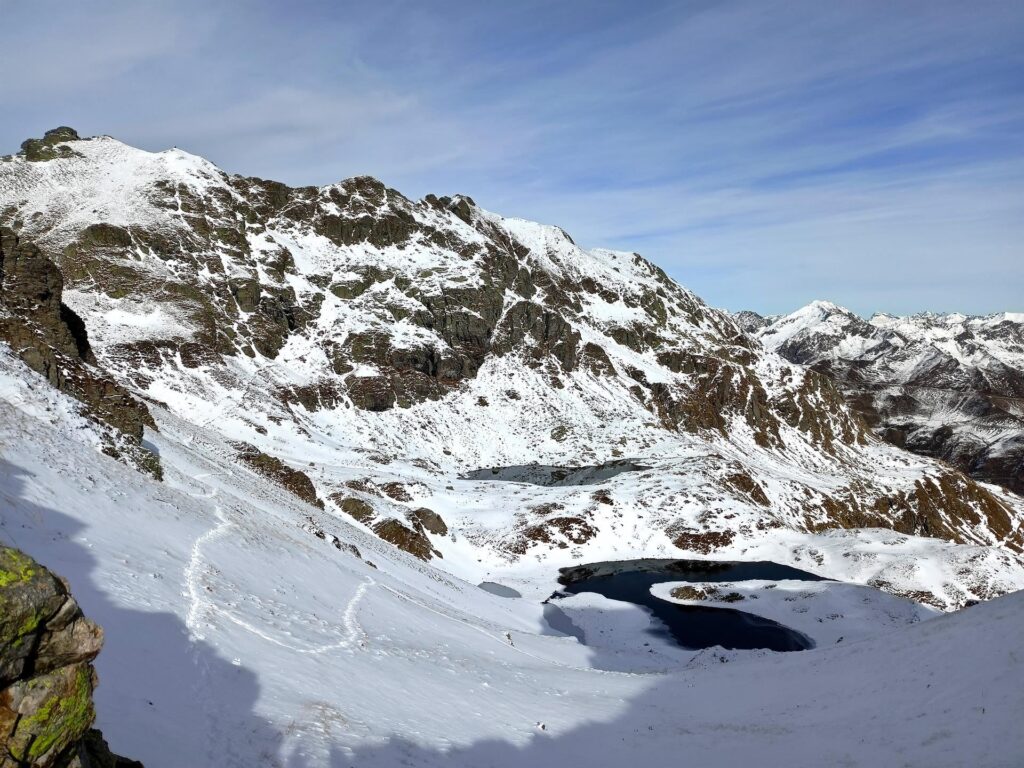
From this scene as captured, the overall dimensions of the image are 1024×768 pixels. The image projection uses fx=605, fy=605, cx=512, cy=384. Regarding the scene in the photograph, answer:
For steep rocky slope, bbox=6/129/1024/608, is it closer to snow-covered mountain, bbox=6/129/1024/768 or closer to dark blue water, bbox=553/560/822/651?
snow-covered mountain, bbox=6/129/1024/768

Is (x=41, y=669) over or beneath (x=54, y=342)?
over

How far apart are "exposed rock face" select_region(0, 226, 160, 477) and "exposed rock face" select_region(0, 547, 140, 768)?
2346cm

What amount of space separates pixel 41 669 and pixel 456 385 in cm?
12280

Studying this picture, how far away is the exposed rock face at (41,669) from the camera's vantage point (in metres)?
6.12

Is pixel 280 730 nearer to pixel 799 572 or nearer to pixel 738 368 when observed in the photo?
pixel 799 572

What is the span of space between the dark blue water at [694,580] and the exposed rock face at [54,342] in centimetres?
4210

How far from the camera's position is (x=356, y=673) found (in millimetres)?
17375

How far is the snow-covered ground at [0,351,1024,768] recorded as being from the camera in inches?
500

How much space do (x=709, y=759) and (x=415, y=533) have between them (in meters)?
47.5

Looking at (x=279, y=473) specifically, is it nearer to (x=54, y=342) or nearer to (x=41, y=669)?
(x=54, y=342)

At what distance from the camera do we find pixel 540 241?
19825cm

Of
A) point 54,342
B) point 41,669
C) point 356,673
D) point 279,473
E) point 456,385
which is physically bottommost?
point 279,473

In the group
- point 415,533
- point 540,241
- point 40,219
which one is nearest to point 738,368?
point 540,241

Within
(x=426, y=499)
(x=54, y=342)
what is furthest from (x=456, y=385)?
(x=54, y=342)
